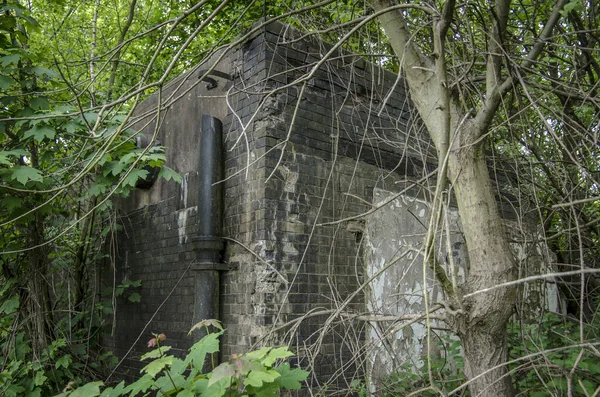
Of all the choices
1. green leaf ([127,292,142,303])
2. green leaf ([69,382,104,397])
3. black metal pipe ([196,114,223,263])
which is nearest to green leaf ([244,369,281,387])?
green leaf ([69,382,104,397])

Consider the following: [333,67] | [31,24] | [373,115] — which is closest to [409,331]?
[373,115]

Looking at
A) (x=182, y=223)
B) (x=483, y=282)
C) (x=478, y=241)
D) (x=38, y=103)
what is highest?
(x=38, y=103)

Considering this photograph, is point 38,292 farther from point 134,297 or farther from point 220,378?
point 220,378

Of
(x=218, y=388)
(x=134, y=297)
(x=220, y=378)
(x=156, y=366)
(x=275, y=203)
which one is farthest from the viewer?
(x=134, y=297)

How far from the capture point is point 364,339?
5.40 m

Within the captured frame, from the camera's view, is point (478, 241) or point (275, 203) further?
point (275, 203)

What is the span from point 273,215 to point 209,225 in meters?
0.66

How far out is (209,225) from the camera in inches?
198

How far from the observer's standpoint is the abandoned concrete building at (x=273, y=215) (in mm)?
4805

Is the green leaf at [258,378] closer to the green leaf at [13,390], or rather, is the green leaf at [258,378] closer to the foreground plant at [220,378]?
the foreground plant at [220,378]

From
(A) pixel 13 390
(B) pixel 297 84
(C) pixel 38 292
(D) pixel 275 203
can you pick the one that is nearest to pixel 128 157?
(D) pixel 275 203

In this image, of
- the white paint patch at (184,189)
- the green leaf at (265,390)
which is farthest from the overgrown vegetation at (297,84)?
the white paint patch at (184,189)

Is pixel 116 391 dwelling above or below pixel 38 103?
below

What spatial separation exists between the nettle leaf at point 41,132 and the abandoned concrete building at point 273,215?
0.97 m
